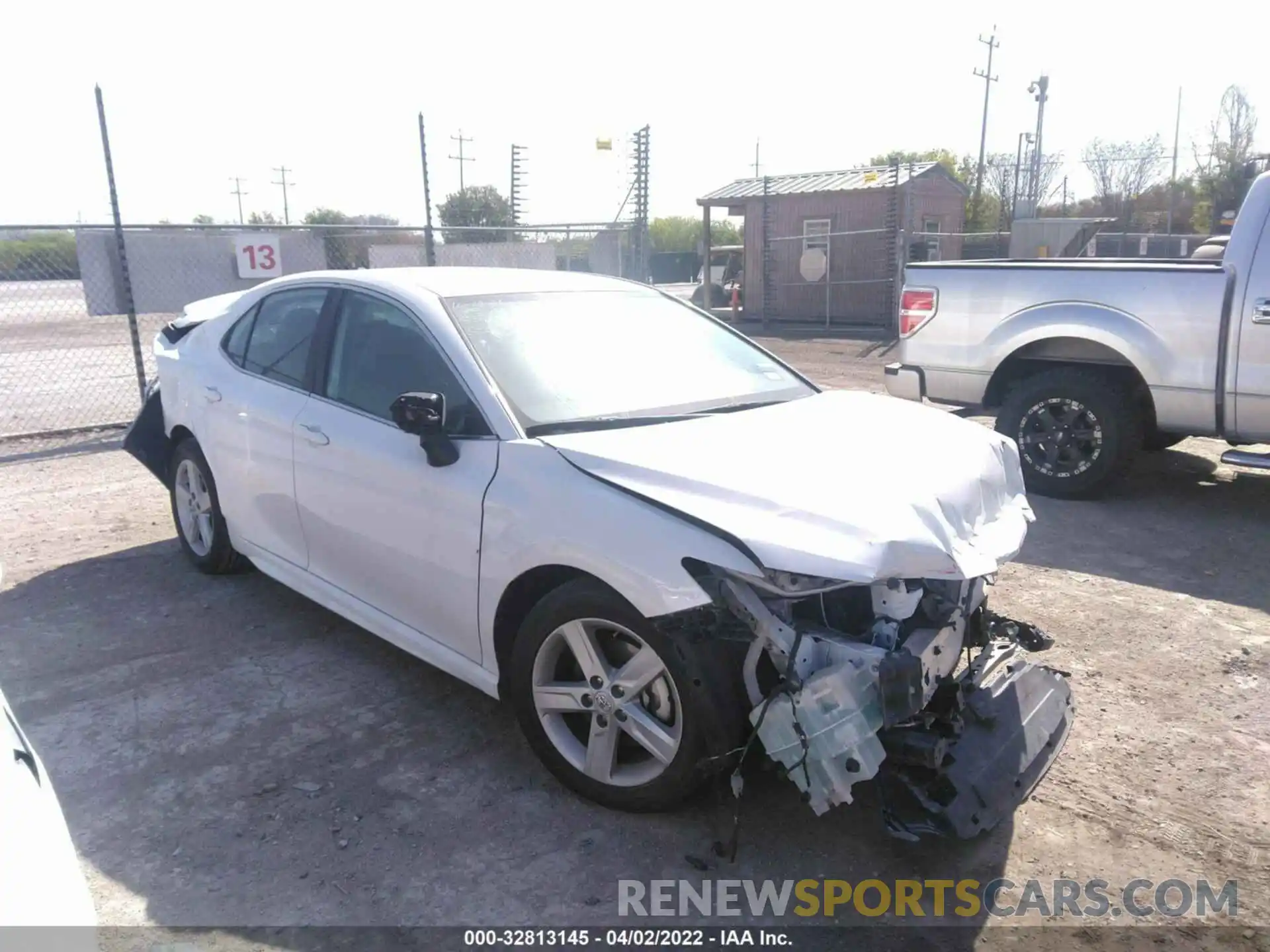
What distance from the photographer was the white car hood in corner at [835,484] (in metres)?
2.77

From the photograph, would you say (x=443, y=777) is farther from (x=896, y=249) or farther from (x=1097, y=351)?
(x=896, y=249)

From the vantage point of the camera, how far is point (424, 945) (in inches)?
107

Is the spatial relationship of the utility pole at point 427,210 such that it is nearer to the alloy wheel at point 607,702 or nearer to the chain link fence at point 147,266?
the chain link fence at point 147,266

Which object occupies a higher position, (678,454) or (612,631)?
(678,454)

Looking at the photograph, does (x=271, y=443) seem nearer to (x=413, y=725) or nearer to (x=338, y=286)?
(x=338, y=286)

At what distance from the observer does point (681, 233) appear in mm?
70438

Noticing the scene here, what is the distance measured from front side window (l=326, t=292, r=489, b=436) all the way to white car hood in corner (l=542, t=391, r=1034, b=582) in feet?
1.44

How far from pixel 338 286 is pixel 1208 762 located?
3995 mm

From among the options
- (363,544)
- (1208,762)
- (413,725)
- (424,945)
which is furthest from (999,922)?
(363,544)

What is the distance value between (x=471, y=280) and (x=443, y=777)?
204cm

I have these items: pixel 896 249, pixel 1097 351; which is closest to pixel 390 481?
pixel 1097 351

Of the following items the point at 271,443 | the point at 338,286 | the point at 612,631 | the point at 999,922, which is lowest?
the point at 999,922

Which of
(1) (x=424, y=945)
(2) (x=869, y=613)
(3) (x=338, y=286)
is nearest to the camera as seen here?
(1) (x=424, y=945)

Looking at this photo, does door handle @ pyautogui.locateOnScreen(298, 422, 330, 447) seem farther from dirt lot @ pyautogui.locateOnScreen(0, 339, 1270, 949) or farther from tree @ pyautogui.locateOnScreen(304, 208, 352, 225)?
tree @ pyautogui.locateOnScreen(304, 208, 352, 225)
